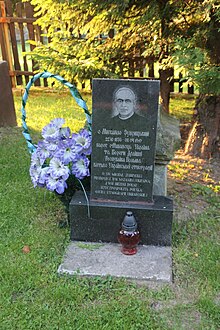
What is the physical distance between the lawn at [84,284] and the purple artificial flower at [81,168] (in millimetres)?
518

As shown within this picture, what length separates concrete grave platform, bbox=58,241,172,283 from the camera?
2.81 m

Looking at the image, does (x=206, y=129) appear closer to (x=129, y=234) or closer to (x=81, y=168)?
(x=81, y=168)

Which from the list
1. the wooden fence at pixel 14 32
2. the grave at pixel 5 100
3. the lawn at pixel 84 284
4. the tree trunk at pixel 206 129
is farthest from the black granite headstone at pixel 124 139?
the wooden fence at pixel 14 32

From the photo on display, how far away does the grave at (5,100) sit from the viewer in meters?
5.81

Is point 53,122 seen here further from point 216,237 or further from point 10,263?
point 216,237

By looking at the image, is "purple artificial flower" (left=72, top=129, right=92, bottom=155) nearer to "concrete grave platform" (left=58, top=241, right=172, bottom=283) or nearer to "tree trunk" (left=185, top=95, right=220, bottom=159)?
"concrete grave platform" (left=58, top=241, right=172, bottom=283)

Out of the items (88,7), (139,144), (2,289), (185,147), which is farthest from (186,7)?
(2,289)

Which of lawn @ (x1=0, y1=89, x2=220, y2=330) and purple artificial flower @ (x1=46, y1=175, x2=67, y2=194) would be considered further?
purple artificial flower @ (x1=46, y1=175, x2=67, y2=194)

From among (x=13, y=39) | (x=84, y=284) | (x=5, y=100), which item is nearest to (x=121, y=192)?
(x=84, y=284)

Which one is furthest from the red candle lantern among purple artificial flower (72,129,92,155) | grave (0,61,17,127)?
grave (0,61,17,127)

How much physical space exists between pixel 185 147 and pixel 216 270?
7.56 ft

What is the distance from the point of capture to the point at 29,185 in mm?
4082

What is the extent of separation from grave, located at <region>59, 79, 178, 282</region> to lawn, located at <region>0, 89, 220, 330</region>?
0.12 metres

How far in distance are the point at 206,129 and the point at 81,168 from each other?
2.04 meters
